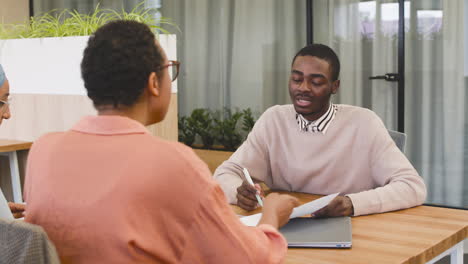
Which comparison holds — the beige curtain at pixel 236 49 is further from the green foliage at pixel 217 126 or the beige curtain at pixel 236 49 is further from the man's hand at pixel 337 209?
the man's hand at pixel 337 209

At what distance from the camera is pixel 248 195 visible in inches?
85.0

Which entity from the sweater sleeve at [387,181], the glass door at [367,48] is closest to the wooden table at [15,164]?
the glass door at [367,48]

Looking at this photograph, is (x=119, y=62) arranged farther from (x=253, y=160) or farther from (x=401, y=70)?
(x=401, y=70)

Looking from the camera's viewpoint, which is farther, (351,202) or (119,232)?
(351,202)

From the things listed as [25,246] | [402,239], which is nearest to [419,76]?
[402,239]

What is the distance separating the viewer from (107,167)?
1193mm

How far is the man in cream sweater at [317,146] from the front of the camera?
249 cm

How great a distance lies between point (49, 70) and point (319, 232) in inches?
119

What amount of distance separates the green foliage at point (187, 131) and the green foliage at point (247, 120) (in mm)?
507

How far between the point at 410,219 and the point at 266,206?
2.03 ft

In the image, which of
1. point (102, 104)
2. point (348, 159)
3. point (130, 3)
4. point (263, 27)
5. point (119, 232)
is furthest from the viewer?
point (130, 3)

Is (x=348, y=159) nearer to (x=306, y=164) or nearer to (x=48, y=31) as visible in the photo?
(x=306, y=164)

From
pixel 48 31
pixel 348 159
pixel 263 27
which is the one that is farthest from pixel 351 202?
pixel 263 27

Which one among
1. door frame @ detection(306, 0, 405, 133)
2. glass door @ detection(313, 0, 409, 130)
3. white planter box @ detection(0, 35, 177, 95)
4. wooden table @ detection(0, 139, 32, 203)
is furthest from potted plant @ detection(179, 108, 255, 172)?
wooden table @ detection(0, 139, 32, 203)
